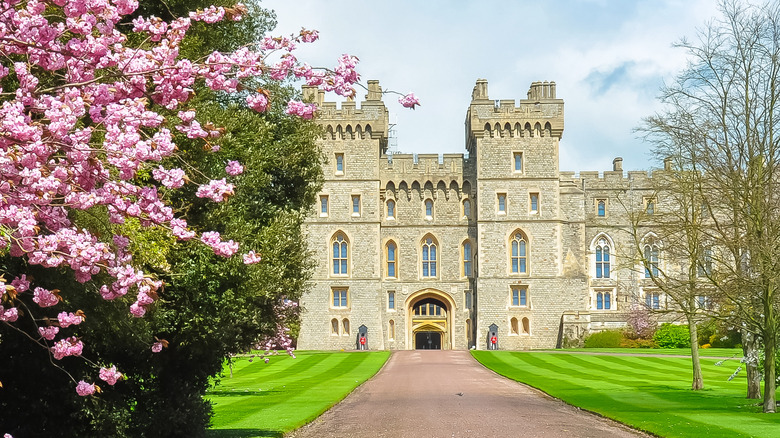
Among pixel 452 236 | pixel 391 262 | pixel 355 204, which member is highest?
pixel 355 204

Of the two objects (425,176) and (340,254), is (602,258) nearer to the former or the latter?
(425,176)

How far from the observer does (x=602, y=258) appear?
6091 centimetres

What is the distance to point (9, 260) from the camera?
9031 millimetres

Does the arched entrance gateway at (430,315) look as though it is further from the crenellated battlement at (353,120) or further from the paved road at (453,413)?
the paved road at (453,413)

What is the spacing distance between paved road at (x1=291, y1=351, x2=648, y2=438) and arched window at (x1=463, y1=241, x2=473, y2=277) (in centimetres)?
2402

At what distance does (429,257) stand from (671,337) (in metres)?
15.5

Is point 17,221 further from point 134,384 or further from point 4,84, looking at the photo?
point 134,384

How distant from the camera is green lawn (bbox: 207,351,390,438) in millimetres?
18547

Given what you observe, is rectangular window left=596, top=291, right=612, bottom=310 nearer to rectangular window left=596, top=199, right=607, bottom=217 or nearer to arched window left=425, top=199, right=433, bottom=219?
rectangular window left=596, top=199, right=607, bottom=217

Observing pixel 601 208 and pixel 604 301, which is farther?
pixel 601 208

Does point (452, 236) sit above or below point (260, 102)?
above

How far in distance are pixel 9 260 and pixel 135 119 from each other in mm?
2816

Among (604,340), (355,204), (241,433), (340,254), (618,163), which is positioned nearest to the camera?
(241,433)

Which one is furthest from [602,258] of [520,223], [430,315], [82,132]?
[82,132]
